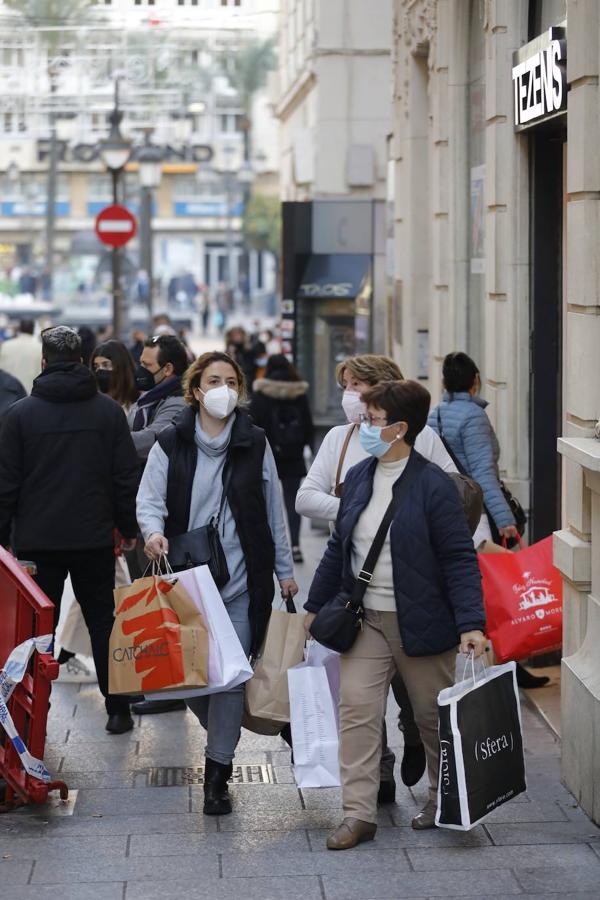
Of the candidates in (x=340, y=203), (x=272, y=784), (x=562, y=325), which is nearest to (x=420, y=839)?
(x=272, y=784)

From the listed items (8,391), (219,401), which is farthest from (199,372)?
(8,391)

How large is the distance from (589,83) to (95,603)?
3.23 metres

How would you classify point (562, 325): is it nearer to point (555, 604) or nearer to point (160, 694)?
point (555, 604)

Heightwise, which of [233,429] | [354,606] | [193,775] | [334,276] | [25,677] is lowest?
[193,775]

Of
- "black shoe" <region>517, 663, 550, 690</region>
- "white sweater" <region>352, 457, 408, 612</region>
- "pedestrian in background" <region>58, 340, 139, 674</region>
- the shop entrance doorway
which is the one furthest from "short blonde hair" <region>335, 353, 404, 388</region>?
the shop entrance doorway

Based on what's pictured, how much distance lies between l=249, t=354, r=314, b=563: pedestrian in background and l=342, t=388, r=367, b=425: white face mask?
6477mm

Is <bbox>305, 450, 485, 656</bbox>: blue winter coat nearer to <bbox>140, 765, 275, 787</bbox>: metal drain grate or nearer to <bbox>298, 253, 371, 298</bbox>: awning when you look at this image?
<bbox>140, 765, 275, 787</bbox>: metal drain grate

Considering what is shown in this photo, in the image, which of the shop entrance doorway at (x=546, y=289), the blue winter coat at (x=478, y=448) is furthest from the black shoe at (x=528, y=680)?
the shop entrance doorway at (x=546, y=289)

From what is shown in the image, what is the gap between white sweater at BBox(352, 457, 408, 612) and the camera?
5820 mm

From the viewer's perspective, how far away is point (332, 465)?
655cm

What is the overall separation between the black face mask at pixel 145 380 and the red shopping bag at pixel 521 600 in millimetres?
1900

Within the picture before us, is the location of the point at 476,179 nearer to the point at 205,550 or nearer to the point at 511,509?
the point at 511,509

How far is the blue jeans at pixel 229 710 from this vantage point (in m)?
6.35

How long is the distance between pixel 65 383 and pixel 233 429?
3.63 ft
